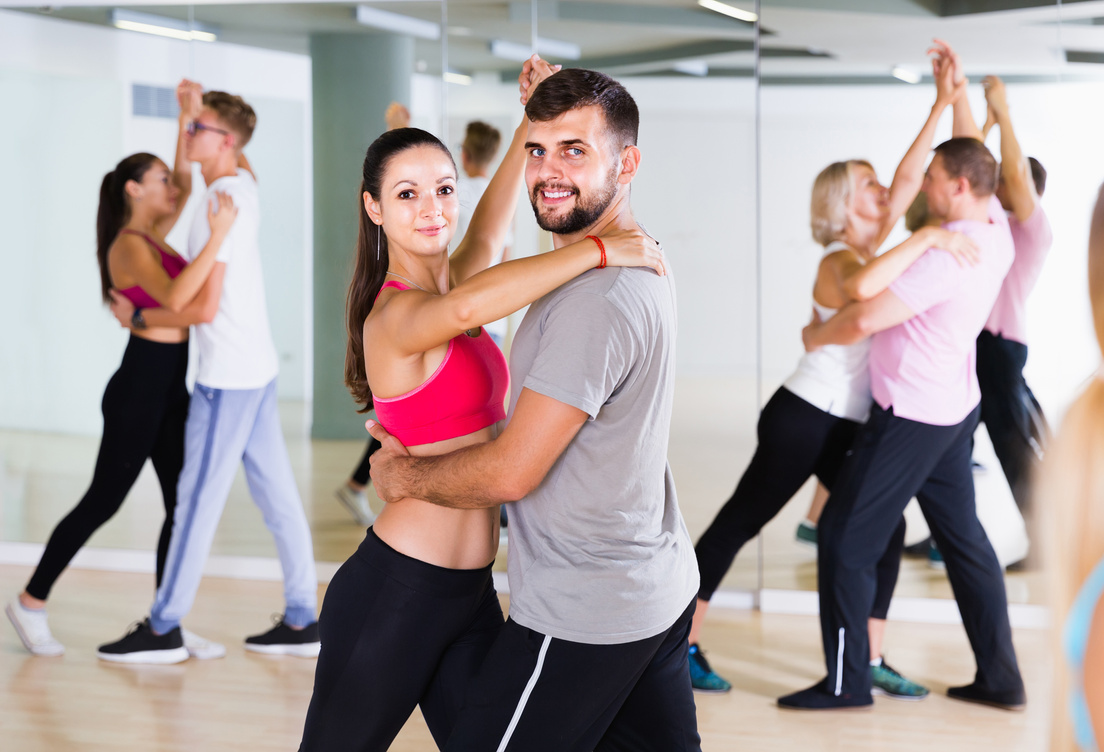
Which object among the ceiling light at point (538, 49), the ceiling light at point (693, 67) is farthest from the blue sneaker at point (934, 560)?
the ceiling light at point (538, 49)

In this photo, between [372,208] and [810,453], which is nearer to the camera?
[372,208]

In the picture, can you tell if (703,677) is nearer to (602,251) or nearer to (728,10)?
(602,251)

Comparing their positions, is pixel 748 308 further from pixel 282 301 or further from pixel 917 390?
pixel 282 301

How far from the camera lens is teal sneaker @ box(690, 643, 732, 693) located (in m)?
3.19

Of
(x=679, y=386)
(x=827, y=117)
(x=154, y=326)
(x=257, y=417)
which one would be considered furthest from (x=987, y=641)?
(x=154, y=326)

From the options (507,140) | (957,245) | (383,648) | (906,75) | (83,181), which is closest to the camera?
(383,648)

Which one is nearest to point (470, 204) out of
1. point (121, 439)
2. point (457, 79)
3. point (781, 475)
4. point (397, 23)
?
point (457, 79)

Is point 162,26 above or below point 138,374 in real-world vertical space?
above

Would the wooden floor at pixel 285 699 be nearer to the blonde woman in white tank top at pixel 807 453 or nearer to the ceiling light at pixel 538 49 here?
the blonde woman in white tank top at pixel 807 453

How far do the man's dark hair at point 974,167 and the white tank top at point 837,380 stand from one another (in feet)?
1.84

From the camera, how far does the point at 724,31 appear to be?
12.6 feet

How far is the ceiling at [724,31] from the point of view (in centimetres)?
348

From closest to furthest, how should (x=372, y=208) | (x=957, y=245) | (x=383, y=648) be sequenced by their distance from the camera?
(x=383, y=648)
(x=372, y=208)
(x=957, y=245)

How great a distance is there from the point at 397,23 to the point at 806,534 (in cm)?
256
